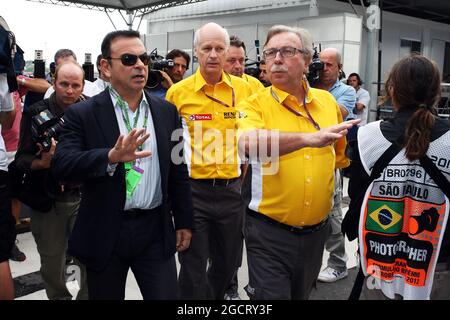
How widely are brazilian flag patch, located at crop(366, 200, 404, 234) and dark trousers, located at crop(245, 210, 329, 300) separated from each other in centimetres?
43

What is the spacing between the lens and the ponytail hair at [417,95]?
1975mm

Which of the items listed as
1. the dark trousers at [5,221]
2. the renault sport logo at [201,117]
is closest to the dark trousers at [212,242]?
the renault sport logo at [201,117]

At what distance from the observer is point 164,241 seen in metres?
2.30

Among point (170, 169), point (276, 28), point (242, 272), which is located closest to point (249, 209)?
point (170, 169)

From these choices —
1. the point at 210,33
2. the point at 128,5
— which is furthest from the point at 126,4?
the point at 210,33

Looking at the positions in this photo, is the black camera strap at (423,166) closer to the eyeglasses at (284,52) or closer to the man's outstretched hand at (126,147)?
the eyeglasses at (284,52)

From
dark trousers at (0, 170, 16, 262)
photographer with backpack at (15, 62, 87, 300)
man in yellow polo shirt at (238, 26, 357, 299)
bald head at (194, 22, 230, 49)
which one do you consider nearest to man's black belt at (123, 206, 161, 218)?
man in yellow polo shirt at (238, 26, 357, 299)

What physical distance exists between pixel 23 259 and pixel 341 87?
3390 mm

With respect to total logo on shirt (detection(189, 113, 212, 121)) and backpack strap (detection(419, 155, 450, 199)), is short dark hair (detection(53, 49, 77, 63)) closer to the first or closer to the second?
total logo on shirt (detection(189, 113, 212, 121))

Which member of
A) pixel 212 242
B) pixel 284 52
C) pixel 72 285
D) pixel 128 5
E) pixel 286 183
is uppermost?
pixel 128 5

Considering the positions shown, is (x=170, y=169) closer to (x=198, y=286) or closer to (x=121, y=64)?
(x=121, y=64)

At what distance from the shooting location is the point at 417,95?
81.4 inches

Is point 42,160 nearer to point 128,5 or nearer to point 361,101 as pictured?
point 361,101

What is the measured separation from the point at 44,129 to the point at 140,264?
→ 1.19 m
